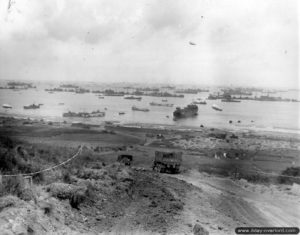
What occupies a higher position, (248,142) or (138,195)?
(138,195)

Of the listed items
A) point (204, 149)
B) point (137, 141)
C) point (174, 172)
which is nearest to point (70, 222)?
point (174, 172)

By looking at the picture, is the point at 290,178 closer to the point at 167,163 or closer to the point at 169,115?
the point at 167,163

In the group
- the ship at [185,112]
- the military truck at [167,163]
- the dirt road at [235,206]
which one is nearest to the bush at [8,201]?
the dirt road at [235,206]

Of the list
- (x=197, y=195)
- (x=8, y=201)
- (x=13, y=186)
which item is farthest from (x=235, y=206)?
(x=8, y=201)

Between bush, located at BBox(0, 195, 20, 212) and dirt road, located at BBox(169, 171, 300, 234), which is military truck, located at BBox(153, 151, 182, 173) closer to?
dirt road, located at BBox(169, 171, 300, 234)

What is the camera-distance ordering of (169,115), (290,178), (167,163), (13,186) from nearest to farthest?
1. (13,186)
2. (167,163)
3. (290,178)
4. (169,115)

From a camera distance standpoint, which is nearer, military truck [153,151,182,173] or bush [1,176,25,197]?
bush [1,176,25,197]

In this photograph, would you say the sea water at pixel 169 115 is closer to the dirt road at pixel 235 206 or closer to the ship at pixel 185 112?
the ship at pixel 185 112

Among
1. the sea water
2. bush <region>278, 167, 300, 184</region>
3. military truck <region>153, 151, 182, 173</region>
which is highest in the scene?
military truck <region>153, 151, 182, 173</region>

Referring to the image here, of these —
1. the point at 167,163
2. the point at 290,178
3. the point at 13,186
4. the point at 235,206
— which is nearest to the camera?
the point at 13,186

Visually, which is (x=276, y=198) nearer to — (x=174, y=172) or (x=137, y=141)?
(x=174, y=172)

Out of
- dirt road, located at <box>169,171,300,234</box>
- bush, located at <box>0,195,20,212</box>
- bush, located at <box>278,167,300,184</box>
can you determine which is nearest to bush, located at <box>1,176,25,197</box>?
bush, located at <box>0,195,20,212</box>
